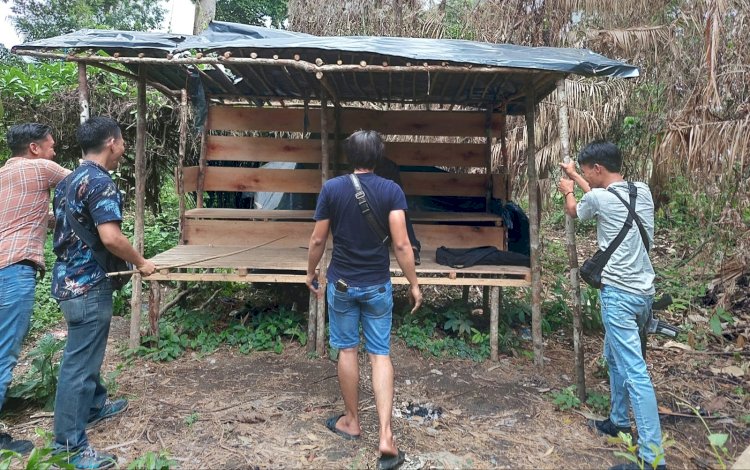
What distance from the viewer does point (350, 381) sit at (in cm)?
314

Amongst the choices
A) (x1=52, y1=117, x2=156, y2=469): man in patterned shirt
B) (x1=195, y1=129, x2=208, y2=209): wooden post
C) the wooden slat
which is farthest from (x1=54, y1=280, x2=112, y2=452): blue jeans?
the wooden slat

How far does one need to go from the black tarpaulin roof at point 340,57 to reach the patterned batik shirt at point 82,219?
4.47 ft

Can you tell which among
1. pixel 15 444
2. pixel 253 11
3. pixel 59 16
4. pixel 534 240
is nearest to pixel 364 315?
pixel 534 240

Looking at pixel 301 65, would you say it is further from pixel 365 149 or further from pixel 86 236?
pixel 86 236

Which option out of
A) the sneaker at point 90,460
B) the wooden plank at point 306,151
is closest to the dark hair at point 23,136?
the sneaker at point 90,460

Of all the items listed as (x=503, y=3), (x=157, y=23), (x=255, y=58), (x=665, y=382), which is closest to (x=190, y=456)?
(x=255, y=58)

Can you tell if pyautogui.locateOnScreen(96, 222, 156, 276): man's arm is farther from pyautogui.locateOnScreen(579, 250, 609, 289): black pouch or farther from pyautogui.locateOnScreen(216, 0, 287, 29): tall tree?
pyautogui.locateOnScreen(216, 0, 287, 29): tall tree

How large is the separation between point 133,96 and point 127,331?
3181 mm

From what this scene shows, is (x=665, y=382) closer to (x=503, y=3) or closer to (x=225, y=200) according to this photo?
(x=225, y=200)

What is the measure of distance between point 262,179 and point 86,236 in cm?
290

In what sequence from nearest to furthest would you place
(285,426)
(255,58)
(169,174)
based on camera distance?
(285,426), (255,58), (169,174)

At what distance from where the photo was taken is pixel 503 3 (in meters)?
7.41

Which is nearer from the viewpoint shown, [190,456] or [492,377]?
[190,456]

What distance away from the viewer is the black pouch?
305cm
